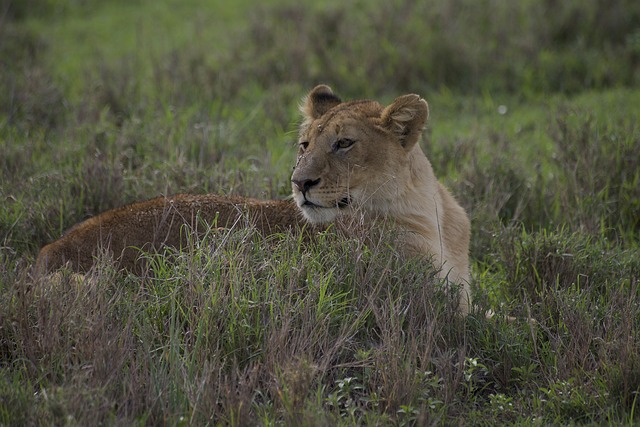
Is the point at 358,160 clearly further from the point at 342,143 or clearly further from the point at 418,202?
the point at 418,202

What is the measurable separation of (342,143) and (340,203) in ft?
1.09

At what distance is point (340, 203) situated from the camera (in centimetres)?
485

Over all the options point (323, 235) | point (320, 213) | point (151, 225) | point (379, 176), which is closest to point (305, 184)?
point (320, 213)

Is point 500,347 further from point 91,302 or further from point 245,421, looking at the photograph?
point 91,302

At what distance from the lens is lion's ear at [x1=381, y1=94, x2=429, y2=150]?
16.1 ft

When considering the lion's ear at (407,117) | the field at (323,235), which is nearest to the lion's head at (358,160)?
the lion's ear at (407,117)

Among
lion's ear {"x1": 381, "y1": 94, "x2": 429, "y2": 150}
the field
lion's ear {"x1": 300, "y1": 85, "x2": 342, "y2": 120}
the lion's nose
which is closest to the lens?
the field

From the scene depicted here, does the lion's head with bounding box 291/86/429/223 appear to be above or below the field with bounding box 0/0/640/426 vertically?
above

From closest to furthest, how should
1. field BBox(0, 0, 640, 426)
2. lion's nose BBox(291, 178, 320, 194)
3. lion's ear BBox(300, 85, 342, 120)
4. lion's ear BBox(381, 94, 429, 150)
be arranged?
field BBox(0, 0, 640, 426), lion's nose BBox(291, 178, 320, 194), lion's ear BBox(381, 94, 429, 150), lion's ear BBox(300, 85, 342, 120)

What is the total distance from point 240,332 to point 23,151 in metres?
3.48

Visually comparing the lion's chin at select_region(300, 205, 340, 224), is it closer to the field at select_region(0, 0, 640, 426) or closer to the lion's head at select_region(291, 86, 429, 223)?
Result: the lion's head at select_region(291, 86, 429, 223)

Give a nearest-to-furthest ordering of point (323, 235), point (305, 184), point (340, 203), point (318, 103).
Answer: point (323, 235), point (305, 184), point (340, 203), point (318, 103)

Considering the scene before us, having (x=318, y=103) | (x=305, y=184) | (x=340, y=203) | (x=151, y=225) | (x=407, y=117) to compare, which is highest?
(x=407, y=117)

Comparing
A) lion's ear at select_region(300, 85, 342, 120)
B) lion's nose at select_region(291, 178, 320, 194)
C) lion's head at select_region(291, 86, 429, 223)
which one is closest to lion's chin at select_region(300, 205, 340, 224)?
lion's head at select_region(291, 86, 429, 223)
